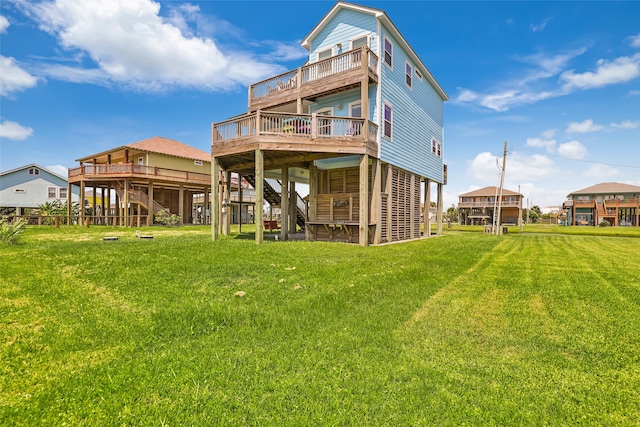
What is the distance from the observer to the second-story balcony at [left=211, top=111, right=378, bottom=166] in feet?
37.0

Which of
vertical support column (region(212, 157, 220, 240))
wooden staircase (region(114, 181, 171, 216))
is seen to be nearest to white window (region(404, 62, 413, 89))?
vertical support column (region(212, 157, 220, 240))

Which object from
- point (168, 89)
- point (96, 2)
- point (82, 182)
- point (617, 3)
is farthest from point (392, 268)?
point (82, 182)

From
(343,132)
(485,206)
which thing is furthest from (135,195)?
(485,206)

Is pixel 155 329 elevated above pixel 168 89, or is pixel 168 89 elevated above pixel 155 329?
pixel 168 89

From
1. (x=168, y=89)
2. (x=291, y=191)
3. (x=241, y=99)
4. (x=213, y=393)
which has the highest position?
(x=168, y=89)

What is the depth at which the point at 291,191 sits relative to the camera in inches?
691

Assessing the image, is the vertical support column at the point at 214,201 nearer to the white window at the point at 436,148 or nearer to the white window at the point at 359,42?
the white window at the point at 359,42

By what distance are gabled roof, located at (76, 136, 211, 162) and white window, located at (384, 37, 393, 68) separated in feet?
73.5

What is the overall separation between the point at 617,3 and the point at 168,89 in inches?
1006

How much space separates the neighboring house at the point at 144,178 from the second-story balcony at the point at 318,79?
→ 44.5ft

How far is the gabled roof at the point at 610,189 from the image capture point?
4766cm

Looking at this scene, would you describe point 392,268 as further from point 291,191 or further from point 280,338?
point 291,191

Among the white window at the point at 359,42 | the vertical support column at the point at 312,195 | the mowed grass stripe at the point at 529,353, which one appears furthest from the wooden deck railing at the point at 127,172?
the mowed grass stripe at the point at 529,353

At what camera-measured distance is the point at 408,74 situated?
16609 millimetres
